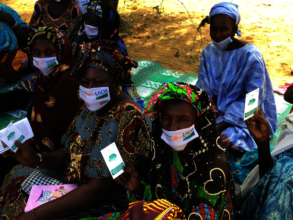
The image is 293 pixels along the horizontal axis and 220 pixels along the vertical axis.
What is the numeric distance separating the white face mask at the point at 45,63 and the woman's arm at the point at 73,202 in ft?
5.06

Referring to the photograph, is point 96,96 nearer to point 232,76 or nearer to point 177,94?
point 177,94

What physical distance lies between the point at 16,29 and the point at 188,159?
475 centimetres

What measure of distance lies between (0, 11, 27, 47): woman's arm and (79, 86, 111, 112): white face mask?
3.70 meters

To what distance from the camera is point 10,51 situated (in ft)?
16.5

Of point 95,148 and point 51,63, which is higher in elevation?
point 51,63

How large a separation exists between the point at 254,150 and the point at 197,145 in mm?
1397

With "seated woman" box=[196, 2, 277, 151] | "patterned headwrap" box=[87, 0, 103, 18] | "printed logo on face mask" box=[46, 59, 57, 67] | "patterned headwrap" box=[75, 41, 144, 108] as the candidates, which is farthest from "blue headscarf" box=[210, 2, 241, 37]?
"printed logo on face mask" box=[46, 59, 57, 67]

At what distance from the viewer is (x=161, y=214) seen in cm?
130

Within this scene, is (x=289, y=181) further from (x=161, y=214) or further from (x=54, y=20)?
(x=54, y=20)

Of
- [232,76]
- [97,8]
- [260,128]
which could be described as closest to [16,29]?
[97,8]

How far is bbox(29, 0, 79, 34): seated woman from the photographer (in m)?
5.21

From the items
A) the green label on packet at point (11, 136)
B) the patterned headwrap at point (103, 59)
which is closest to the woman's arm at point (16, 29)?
the patterned headwrap at point (103, 59)

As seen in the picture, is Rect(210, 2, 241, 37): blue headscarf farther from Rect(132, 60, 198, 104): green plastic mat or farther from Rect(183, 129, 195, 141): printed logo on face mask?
Rect(183, 129, 195, 141): printed logo on face mask

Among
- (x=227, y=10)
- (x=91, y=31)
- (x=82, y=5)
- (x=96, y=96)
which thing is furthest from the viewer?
(x=82, y=5)
